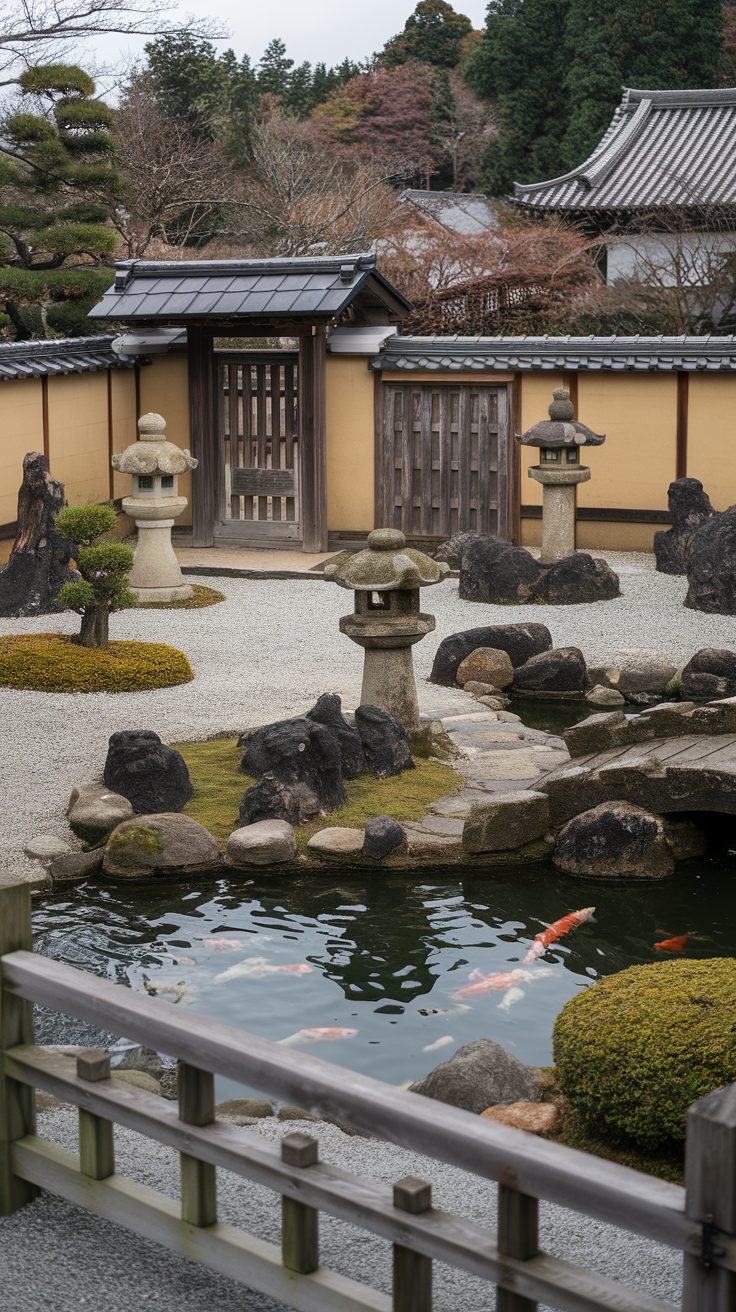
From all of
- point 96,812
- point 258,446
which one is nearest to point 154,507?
point 258,446

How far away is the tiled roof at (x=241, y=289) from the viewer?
16219mm

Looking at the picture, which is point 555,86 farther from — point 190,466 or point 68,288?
point 190,466

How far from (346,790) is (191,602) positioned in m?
5.90

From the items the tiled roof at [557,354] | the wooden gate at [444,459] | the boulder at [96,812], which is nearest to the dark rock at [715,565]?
the tiled roof at [557,354]

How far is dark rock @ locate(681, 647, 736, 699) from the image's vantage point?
11141mm

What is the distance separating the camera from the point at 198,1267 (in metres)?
3.74

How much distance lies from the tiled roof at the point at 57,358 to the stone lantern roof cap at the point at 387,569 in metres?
6.66

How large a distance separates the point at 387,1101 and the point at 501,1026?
10.1 ft

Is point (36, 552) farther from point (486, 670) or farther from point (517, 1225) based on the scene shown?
point (517, 1225)

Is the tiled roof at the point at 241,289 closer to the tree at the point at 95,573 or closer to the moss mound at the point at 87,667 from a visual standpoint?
the tree at the point at 95,573

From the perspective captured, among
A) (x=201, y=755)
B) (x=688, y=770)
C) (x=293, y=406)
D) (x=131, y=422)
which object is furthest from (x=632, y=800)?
(x=131, y=422)

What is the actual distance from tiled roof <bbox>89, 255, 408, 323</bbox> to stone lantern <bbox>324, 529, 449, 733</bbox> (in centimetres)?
719

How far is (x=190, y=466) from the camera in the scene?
14.6 meters

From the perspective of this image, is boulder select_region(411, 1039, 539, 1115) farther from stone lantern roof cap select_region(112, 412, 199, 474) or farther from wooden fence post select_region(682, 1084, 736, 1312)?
stone lantern roof cap select_region(112, 412, 199, 474)
